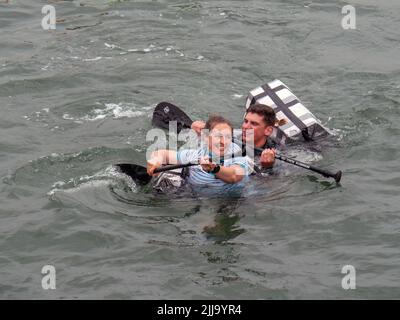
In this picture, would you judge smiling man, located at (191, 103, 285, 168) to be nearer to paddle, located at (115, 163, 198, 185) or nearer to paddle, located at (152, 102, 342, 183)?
paddle, located at (115, 163, 198, 185)

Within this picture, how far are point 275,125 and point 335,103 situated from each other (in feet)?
7.22

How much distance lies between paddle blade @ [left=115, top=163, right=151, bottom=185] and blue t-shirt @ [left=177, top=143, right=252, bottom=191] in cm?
53

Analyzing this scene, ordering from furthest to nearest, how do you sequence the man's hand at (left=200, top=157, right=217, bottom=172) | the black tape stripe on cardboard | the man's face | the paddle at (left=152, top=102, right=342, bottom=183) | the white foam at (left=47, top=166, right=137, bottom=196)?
the paddle at (left=152, top=102, right=342, bottom=183), the black tape stripe on cardboard, the man's face, the white foam at (left=47, top=166, right=137, bottom=196), the man's hand at (left=200, top=157, right=217, bottom=172)

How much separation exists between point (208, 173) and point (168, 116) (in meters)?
2.22

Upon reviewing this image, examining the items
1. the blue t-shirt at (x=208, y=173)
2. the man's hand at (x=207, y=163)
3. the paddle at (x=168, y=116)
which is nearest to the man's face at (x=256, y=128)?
the blue t-shirt at (x=208, y=173)

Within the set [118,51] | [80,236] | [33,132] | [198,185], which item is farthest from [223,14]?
[80,236]

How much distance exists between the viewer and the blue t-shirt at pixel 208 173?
827 cm

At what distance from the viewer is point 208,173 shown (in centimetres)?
840

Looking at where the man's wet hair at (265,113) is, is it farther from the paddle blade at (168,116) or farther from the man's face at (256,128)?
the paddle blade at (168,116)

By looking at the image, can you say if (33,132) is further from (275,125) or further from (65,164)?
(275,125)

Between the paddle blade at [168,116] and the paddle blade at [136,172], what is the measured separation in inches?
65.6

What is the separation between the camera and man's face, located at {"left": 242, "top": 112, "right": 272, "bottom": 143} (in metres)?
8.99

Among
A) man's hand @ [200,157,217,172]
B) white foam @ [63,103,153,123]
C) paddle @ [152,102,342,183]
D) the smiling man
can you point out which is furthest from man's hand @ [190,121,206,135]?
man's hand @ [200,157,217,172]
